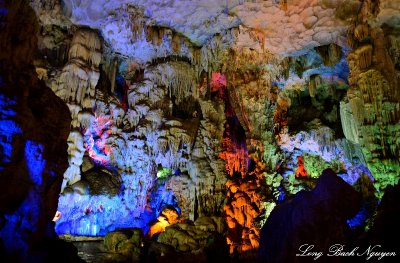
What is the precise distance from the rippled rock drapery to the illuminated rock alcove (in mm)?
103

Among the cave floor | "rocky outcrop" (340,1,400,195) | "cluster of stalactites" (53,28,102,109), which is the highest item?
"cluster of stalactites" (53,28,102,109)

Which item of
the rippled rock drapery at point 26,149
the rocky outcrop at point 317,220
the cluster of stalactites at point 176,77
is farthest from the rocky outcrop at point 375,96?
the rippled rock drapery at point 26,149

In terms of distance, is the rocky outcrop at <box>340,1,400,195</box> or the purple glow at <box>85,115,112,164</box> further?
the purple glow at <box>85,115,112,164</box>

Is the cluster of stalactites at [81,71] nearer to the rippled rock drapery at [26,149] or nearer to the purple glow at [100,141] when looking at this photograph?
the purple glow at [100,141]

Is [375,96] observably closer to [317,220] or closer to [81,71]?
[317,220]

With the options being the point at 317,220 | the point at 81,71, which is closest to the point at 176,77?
the point at 81,71

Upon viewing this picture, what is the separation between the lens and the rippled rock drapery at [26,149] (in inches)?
163

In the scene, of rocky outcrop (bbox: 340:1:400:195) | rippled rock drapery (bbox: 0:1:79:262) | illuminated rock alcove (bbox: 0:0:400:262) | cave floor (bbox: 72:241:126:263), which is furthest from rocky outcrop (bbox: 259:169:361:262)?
cave floor (bbox: 72:241:126:263)

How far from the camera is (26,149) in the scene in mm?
4430

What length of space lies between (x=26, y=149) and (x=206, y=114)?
924 cm

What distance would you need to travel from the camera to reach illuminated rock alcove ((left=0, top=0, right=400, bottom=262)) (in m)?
9.16

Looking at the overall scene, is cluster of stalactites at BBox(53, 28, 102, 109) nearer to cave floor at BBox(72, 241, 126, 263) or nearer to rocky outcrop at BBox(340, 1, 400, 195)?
cave floor at BBox(72, 241, 126, 263)

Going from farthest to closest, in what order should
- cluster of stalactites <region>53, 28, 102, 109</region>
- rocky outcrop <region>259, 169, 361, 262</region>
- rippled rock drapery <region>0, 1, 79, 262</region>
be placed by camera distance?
cluster of stalactites <region>53, 28, 102, 109</region> → rippled rock drapery <region>0, 1, 79, 262</region> → rocky outcrop <region>259, 169, 361, 262</region>

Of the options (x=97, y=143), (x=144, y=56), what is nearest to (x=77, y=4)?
(x=144, y=56)
